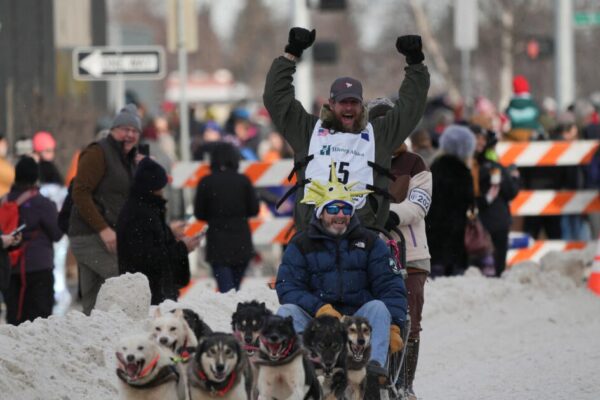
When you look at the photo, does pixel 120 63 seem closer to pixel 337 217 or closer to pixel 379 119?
pixel 379 119

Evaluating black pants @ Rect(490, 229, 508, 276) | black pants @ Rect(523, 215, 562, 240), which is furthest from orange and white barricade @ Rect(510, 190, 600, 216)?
black pants @ Rect(490, 229, 508, 276)

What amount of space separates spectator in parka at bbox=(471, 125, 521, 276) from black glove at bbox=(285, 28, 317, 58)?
6.92m

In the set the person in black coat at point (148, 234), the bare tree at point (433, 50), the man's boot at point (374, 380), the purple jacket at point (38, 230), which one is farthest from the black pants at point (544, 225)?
the bare tree at point (433, 50)

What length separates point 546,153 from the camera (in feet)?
67.5

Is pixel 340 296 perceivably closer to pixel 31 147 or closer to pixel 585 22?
pixel 31 147

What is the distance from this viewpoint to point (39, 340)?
1075 cm

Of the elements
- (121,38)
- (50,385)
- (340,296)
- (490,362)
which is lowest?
(121,38)

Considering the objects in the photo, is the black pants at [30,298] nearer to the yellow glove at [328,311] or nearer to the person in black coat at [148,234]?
the person in black coat at [148,234]

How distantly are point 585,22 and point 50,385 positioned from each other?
2416 cm

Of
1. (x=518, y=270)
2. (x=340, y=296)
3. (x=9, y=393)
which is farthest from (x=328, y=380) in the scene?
(x=518, y=270)

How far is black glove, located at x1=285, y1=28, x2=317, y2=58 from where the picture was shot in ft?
34.5

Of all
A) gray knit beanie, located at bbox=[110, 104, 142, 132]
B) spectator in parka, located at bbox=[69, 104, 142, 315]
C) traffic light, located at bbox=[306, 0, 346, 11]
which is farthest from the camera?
traffic light, located at bbox=[306, 0, 346, 11]

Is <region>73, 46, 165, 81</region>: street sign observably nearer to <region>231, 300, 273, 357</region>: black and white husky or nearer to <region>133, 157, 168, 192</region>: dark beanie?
<region>133, 157, 168, 192</region>: dark beanie

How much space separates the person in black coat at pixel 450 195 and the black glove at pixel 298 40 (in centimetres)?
538
